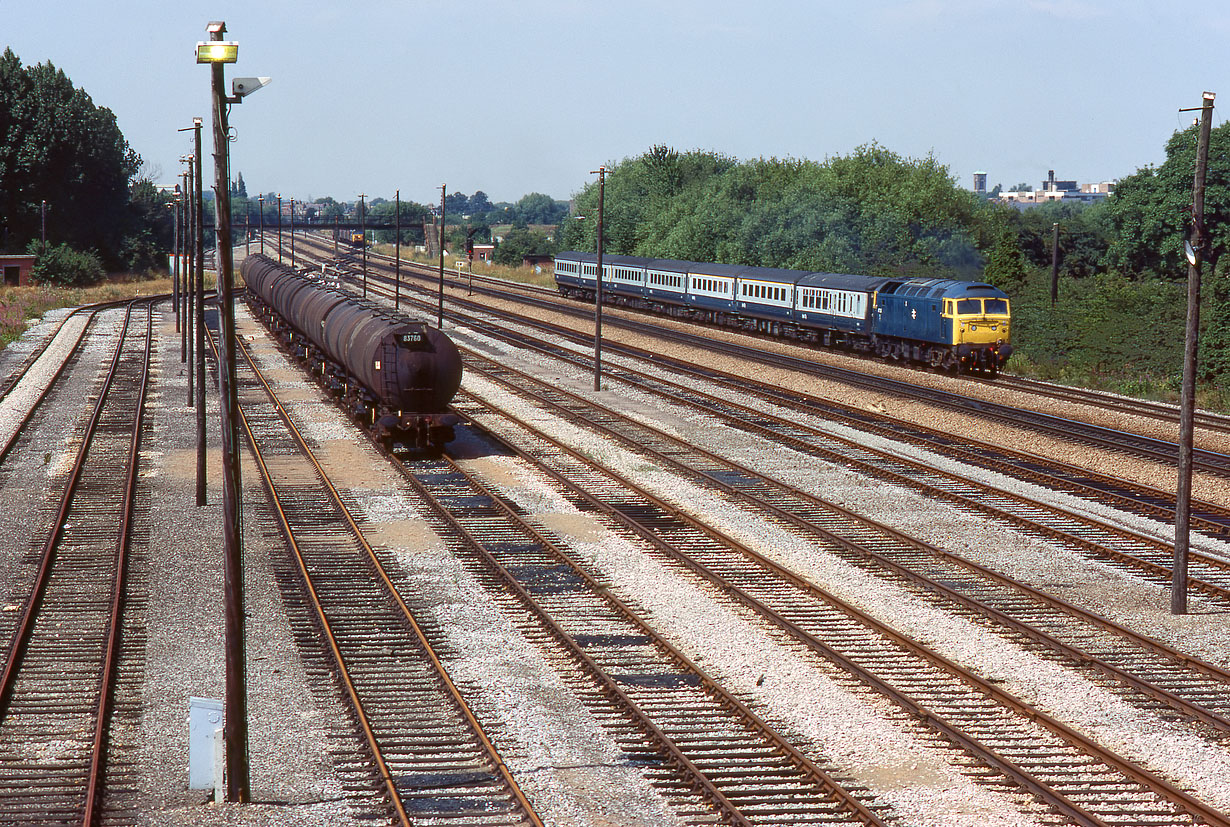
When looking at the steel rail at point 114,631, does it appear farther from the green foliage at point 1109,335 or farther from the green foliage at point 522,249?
the green foliage at point 522,249

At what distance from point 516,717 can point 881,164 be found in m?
80.6

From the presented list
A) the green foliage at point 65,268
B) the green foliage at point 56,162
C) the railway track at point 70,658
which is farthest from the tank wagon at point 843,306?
the green foliage at point 56,162

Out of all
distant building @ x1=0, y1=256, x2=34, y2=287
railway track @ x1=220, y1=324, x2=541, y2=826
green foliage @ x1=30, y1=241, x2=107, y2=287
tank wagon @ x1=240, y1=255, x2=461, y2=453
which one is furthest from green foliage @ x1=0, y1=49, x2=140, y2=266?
railway track @ x1=220, y1=324, x2=541, y2=826

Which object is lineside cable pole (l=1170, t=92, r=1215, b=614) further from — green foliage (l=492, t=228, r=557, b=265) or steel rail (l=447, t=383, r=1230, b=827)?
green foliage (l=492, t=228, r=557, b=265)

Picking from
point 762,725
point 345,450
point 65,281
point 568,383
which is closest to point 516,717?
point 762,725

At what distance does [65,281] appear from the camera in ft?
316

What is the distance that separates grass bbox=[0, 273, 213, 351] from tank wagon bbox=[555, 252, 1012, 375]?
34.9 m

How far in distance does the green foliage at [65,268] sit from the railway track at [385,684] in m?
81.1

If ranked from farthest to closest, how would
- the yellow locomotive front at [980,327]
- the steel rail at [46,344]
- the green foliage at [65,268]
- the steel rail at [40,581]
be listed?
1. the green foliage at [65,268]
2. the yellow locomotive front at [980,327]
3. the steel rail at [46,344]
4. the steel rail at [40,581]

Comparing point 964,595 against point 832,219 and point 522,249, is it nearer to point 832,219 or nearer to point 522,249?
point 832,219

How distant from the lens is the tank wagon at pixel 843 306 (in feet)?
145

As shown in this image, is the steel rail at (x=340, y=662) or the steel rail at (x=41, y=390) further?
the steel rail at (x=41, y=390)

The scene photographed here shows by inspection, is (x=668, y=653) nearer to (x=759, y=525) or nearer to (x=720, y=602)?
(x=720, y=602)

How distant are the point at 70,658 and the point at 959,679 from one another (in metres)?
11.2
